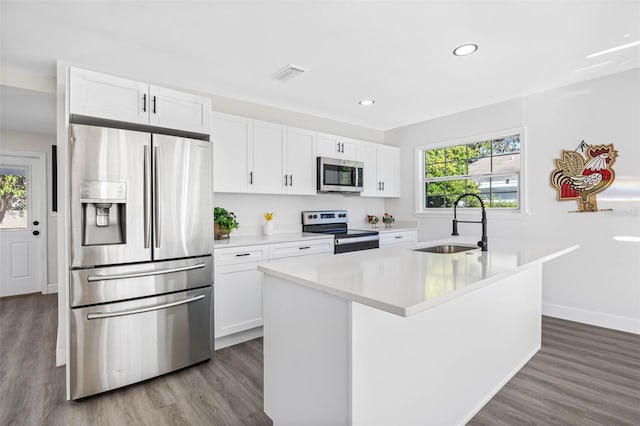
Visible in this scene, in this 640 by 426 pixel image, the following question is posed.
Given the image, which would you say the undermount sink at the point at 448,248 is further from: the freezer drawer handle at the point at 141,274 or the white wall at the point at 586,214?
the freezer drawer handle at the point at 141,274

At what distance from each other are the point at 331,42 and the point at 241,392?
259cm

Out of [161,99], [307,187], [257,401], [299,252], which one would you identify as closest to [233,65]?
[161,99]

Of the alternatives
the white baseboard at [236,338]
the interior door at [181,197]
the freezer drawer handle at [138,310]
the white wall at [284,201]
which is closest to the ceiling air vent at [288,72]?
the white wall at [284,201]

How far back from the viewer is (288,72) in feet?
9.86

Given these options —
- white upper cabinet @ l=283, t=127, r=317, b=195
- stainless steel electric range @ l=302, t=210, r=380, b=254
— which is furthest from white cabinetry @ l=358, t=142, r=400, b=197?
white upper cabinet @ l=283, t=127, r=317, b=195

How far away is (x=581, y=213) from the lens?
3412mm

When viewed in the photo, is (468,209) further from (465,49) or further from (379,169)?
(465,49)

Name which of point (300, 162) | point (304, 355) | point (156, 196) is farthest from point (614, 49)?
point (156, 196)

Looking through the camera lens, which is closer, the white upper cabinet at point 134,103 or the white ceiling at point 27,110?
the white upper cabinet at point 134,103

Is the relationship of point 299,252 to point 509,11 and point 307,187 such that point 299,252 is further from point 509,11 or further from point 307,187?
point 509,11

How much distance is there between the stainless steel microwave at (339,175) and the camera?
159 inches

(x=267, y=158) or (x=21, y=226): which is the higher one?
(x=267, y=158)

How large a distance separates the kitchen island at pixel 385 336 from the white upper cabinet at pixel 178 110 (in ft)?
4.98

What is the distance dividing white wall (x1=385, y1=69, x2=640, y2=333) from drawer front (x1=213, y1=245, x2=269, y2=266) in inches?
112
